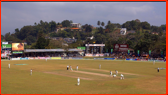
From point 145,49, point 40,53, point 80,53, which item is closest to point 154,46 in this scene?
point 145,49

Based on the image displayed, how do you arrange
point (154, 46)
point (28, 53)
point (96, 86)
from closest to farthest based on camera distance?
point (96, 86)
point (154, 46)
point (28, 53)

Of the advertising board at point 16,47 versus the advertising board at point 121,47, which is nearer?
the advertising board at point 16,47

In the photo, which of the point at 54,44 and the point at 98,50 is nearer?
the point at 98,50

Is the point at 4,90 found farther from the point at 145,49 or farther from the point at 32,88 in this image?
the point at 145,49

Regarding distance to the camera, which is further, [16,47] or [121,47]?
[121,47]

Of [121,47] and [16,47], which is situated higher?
[16,47]

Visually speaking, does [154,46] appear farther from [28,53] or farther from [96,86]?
[96,86]


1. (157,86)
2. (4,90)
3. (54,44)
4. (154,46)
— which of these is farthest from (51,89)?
(54,44)

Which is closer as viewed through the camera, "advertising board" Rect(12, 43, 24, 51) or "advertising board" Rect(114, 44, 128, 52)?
"advertising board" Rect(12, 43, 24, 51)

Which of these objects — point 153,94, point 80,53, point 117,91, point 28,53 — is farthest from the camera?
point 80,53

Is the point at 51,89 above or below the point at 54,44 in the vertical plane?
below
